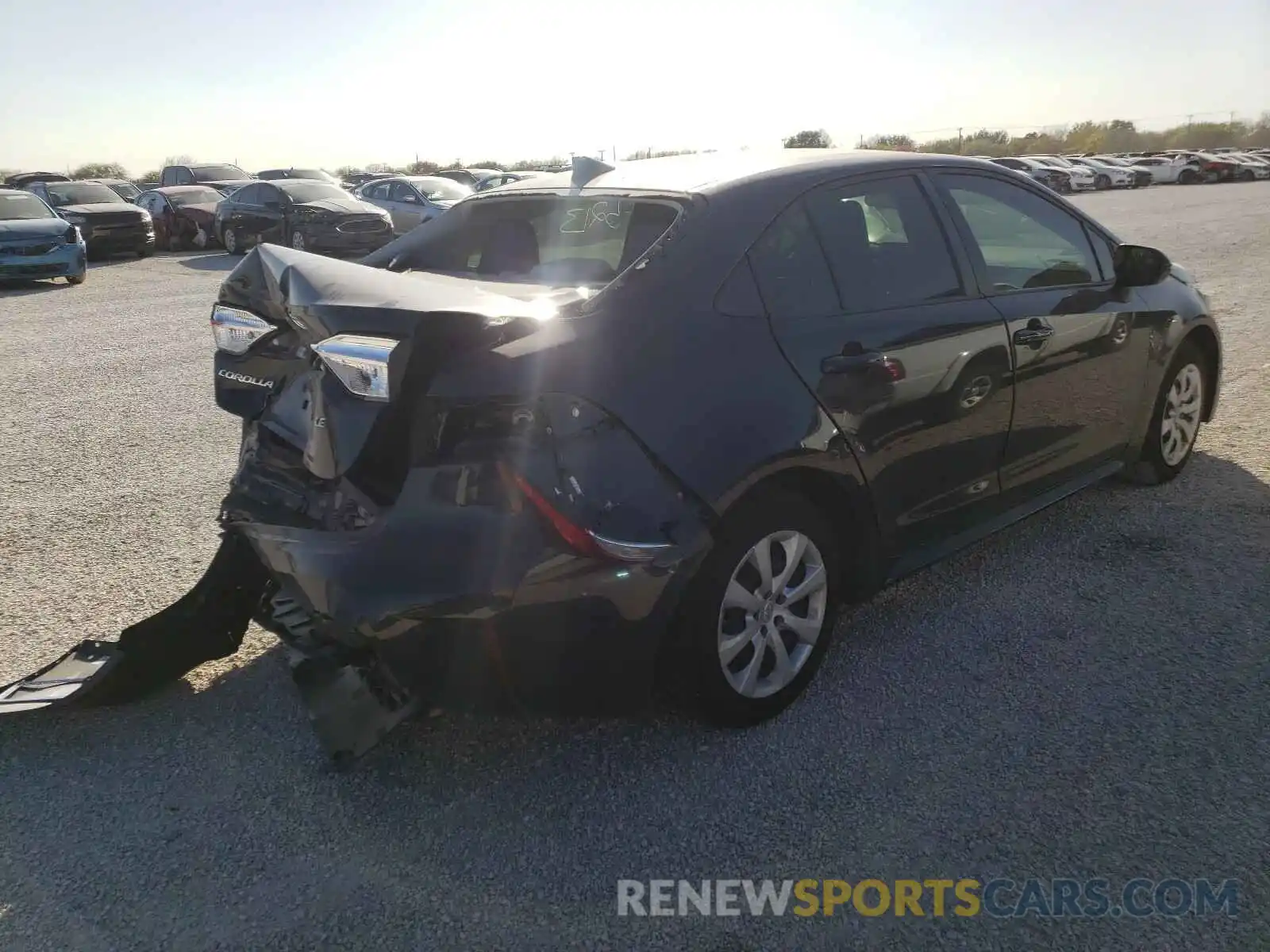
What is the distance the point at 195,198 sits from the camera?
2159 cm

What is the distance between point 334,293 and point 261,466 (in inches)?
26.3

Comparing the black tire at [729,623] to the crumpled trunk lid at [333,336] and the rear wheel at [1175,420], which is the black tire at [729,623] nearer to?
the crumpled trunk lid at [333,336]

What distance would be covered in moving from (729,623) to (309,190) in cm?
1807

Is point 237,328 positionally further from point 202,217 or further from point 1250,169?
point 1250,169

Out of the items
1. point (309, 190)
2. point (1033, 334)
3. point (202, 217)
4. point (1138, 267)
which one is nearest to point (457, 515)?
point (1033, 334)

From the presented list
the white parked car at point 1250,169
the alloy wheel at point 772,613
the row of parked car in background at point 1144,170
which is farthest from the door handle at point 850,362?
the white parked car at point 1250,169

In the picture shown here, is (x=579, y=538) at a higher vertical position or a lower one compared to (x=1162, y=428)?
higher

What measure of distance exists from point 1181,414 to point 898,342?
8.36ft

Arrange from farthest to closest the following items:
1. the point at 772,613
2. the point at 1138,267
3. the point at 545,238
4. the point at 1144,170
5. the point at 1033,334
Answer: the point at 1144,170, the point at 1138,267, the point at 1033,334, the point at 545,238, the point at 772,613

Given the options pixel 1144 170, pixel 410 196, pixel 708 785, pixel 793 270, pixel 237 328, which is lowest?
pixel 708 785

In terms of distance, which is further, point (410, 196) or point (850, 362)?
point (410, 196)

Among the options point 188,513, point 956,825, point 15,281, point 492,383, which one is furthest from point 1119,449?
point 15,281

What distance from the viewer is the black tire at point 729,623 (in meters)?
2.64

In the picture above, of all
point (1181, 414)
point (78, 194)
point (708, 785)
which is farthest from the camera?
point (78, 194)
